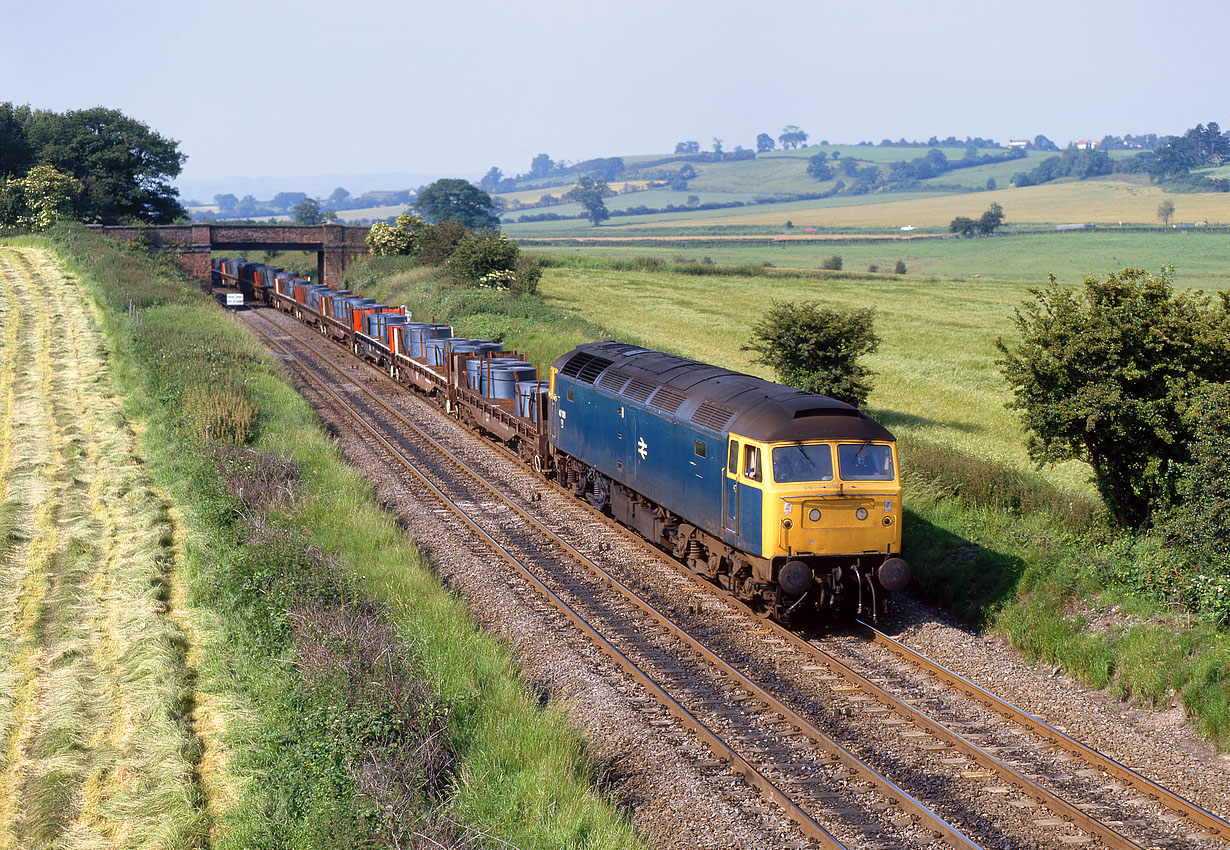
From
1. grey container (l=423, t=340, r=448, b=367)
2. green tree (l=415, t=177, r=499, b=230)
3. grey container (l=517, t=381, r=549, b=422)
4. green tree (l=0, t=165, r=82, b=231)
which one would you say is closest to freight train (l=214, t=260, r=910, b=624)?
grey container (l=517, t=381, r=549, b=422)

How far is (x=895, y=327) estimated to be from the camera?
58.6m

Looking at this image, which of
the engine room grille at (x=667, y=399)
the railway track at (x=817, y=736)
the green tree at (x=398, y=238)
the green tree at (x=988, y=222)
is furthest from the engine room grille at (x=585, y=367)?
the green tree at (x=988, y=222)

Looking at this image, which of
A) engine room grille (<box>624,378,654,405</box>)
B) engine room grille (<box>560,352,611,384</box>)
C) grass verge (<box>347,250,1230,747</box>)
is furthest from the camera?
engine room grille (<box>560,352,611,384</box>)

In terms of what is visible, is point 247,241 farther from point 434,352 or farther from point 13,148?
point 434,352

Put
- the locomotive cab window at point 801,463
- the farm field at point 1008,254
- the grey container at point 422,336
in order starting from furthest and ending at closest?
the farm field at point 1008,254, the grey container at point 422,336, the locomotive cab window at point 801,463

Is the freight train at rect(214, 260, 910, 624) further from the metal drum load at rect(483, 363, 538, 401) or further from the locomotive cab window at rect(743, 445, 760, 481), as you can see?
the metal drum load at rect(483, 363, 538, 401)

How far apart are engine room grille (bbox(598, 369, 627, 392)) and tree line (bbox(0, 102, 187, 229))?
6954 centimetres

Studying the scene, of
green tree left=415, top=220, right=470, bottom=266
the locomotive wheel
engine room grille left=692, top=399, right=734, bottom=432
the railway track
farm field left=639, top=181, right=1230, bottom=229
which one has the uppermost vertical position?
farm field left=639, top=181, right=1230, bottom=229

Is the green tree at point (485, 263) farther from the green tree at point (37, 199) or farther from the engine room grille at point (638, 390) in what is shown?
the green tree at point (37, 199)

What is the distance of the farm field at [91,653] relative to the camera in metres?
11.2

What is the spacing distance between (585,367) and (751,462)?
7471mm

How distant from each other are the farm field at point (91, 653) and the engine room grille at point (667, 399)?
27.9 ft

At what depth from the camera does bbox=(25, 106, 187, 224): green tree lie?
83312 mm

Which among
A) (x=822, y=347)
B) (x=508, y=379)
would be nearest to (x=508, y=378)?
(x=508, y=379)
